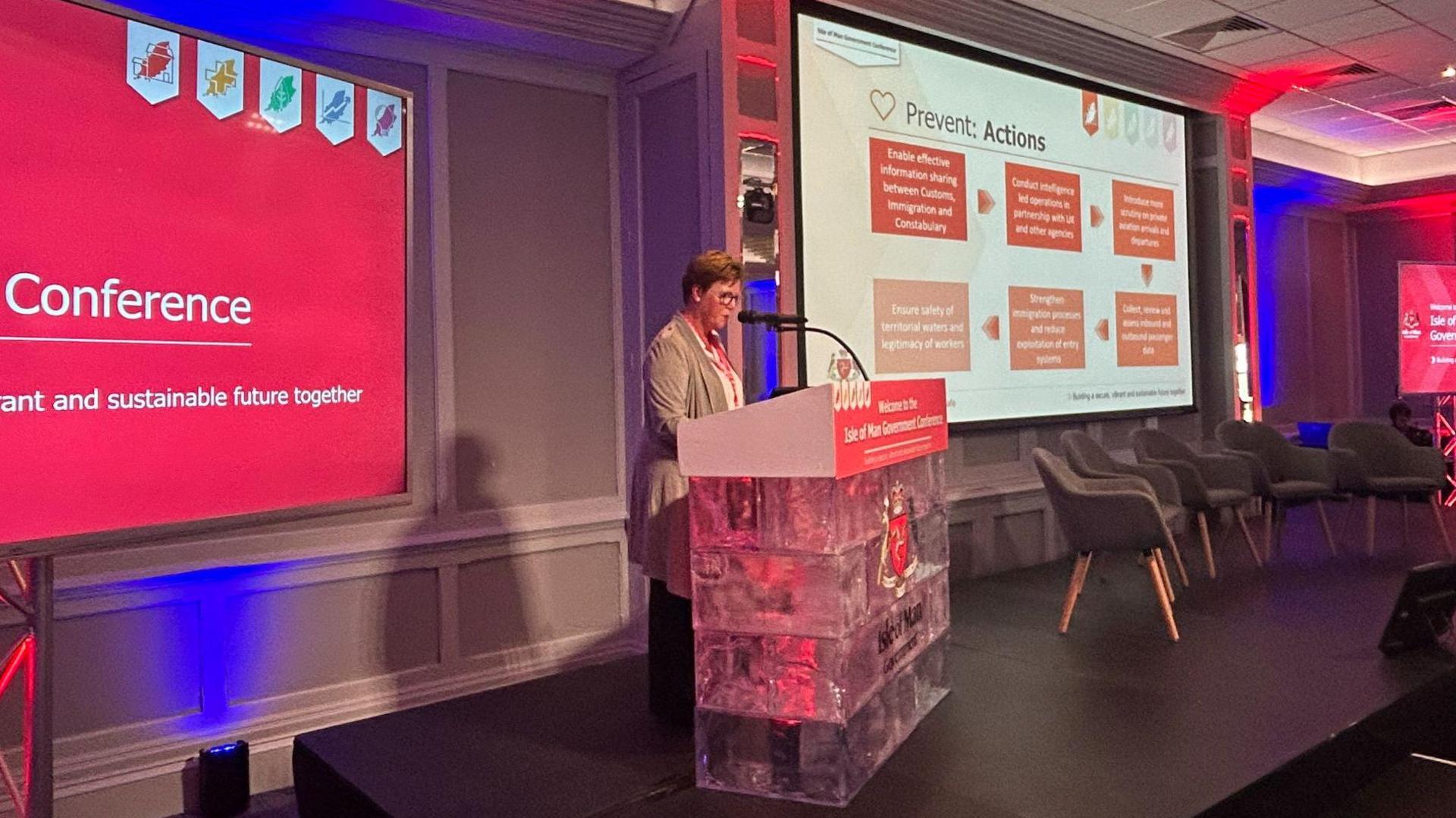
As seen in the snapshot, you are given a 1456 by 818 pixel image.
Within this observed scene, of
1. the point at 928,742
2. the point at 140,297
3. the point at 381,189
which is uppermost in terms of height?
the point at 381,189

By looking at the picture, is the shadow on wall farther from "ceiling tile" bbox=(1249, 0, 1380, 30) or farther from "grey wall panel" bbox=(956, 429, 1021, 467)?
"ceiling tile" bbox=(1249, 0, 1380, 30)

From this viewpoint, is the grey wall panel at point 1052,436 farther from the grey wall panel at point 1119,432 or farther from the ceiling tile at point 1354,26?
the ceiling tile at point 1354,26

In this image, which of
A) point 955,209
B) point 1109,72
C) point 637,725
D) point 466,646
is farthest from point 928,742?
point 1109,72

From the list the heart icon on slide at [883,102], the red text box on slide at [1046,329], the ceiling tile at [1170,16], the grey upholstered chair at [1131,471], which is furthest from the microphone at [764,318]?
the ceiling tile at [1170,16]

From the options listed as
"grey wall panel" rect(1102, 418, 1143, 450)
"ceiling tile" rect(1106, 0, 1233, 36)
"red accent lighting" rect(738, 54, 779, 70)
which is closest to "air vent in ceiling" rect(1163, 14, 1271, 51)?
"ceiling tile" rect(1106, 0, 1233, 36)

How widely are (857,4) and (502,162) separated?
1.83 metres

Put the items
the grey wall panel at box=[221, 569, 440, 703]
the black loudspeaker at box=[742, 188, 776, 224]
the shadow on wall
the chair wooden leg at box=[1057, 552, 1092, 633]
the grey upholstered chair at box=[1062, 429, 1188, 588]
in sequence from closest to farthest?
the grey wall panel at box=[221, 569, 440, 703] → the shadow on wall → the chair wooden leg at box=[1057, 552, 1092, 633] → the black loudspeaker at box=[742, 188, 776, 224] → the grey upholstered chair at box=[1062, 429, 1188, 588]

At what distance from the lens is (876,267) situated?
15.7ft

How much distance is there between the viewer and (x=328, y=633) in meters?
3.62

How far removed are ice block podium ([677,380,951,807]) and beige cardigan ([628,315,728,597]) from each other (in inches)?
10.5

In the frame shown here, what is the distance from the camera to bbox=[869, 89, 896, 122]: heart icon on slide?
4785 mm

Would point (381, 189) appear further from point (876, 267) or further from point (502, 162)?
point (876, 267)

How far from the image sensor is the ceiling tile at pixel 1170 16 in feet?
17.5

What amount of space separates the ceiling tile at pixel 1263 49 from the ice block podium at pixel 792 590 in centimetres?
479
